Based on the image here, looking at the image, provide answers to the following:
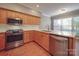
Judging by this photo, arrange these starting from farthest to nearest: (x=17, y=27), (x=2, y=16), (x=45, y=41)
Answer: (x=45, y=41) < (x=17, y=27) < (x=2, y=16)

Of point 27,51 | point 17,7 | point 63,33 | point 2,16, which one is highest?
point 17,7

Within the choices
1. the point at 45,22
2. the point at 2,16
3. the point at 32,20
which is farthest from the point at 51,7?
the point at 2,16

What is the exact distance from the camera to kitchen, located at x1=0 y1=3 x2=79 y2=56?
1486 mm

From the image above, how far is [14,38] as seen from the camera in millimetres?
1592

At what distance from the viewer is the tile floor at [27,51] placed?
153 centimetres

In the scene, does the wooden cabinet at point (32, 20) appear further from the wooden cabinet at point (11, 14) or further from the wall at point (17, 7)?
the wooden cabinet at point (11, 14)

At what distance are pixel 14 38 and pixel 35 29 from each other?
0.34m

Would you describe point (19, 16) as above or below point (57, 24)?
above

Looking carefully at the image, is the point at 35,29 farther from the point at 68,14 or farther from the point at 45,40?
the point at 68,14

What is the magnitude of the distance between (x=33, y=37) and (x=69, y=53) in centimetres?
58

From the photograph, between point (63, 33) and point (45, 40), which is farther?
point (45, 40)

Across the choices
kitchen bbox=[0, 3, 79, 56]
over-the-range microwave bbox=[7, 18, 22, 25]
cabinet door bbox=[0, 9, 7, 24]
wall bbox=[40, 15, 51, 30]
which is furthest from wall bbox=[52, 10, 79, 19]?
cabinet door bbox=[0, 9, 7, 24]

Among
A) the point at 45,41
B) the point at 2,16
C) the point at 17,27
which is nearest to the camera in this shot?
the point at 2,16

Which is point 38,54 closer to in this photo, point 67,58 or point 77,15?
point 67,58
